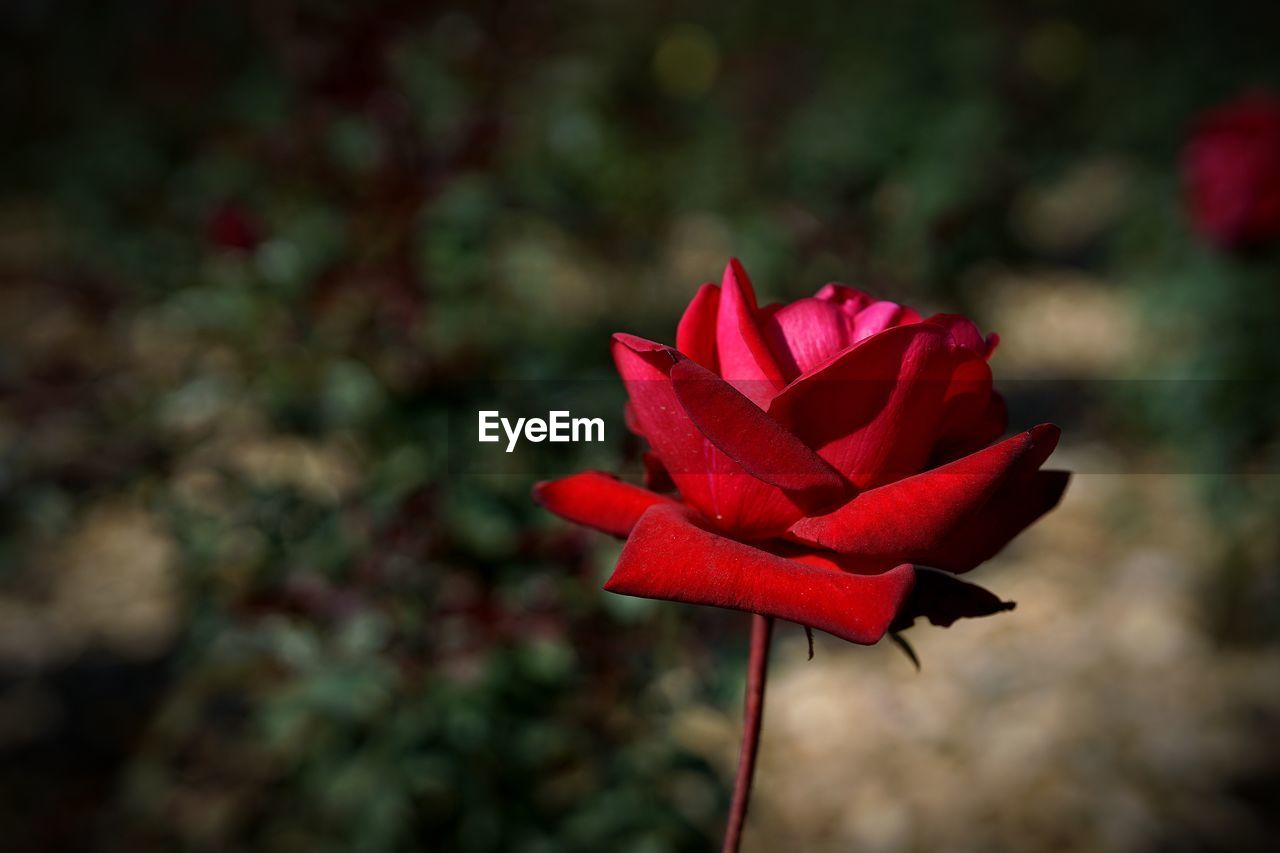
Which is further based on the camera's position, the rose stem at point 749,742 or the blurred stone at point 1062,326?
the blurred stone at point 1062,326

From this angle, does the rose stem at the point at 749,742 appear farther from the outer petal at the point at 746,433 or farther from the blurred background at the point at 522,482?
the blurred background at the point at 522,482

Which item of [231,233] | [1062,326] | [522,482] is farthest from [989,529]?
[1062,326]

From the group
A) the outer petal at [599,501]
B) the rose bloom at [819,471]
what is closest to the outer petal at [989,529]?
the rose bloom at [819,471]

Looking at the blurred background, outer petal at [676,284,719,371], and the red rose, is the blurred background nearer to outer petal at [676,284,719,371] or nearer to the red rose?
the red rose

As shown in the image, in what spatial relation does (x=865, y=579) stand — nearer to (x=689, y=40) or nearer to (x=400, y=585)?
(x=400, y=585)

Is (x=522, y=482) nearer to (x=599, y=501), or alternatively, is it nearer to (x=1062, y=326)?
(x=599, y=501)

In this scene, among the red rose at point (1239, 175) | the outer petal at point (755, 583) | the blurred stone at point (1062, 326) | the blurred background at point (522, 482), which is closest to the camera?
the outer petal at point (755, 583)
